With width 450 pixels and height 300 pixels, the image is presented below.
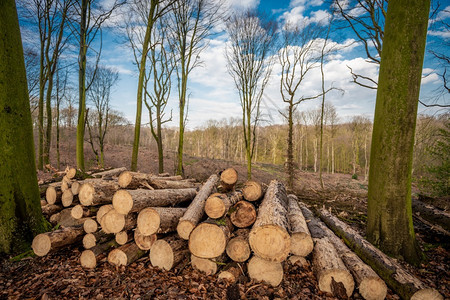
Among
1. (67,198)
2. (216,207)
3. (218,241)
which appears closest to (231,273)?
(218,241)

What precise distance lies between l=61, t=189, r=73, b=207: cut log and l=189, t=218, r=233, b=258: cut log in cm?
289

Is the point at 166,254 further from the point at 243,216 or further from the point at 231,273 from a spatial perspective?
the point at 243,216

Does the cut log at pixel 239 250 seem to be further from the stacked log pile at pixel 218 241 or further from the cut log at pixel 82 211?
the cut log at pixel 82 211

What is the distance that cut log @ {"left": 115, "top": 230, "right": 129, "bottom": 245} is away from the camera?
3.08 m

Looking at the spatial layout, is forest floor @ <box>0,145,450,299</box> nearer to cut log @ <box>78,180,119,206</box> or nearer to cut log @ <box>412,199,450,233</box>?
cut log @ <box>78,180,119,206</box>

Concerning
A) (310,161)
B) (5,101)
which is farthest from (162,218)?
(310,161)

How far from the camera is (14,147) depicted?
9.91 feet

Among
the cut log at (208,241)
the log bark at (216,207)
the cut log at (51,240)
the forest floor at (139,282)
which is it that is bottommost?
the forest floor at (139,282)

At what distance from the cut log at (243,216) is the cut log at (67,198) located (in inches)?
130

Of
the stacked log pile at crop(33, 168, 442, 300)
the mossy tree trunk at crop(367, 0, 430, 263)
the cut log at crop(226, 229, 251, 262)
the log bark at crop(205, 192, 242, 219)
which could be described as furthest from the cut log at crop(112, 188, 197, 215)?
the mossy tree trunk at crop(367, 0, 430, 263)

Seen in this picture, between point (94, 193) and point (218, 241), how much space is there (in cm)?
232

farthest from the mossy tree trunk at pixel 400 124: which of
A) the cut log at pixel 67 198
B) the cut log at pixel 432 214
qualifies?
the cut log at pixel 67 198

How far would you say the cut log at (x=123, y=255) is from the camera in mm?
2846

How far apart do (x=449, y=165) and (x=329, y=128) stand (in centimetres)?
2584
